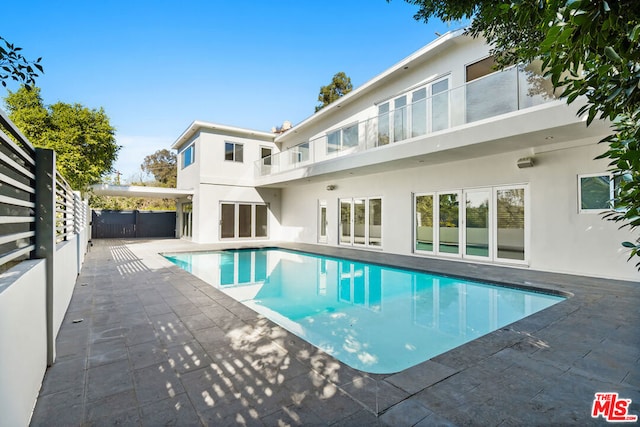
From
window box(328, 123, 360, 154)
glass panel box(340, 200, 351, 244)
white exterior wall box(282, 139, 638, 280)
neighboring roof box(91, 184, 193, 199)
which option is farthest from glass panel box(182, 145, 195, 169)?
white exterior wall box(282, 139, 638, 280)

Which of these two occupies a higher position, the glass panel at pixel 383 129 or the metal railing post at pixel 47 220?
the glass panel at pixel 383 129

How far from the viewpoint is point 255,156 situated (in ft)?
54.9

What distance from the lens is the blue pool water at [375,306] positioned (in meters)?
4.30

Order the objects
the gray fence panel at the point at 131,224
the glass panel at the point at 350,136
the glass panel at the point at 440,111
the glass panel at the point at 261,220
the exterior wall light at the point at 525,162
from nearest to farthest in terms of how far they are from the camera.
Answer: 1. the exterior wall light at the point at 525,162
2. the glass panel at the point at 440,111
3. the glass panel at the point at 350,136
4. the glass panel at the point at 261,220
5. the gray fence panel at the point at 131,224

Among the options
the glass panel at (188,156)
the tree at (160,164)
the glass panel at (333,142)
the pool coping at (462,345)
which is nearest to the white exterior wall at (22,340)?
the pool coping at (462,345)

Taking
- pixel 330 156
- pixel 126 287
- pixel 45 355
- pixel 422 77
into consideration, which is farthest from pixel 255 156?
pixel 45 355

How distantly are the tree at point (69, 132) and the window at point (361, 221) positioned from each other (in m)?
9.75

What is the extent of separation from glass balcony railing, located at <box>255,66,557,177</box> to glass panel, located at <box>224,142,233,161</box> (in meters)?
5.46

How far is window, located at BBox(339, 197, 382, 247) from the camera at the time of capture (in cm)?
1221

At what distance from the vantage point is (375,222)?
40.4 ft

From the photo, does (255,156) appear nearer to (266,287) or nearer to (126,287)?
(266,287)

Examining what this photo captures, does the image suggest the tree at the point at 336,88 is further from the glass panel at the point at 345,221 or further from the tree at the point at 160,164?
the tree at the point at 160,164

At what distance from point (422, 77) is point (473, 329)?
8455 mm

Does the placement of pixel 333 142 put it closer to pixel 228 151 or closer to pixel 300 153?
pixel 300 153
